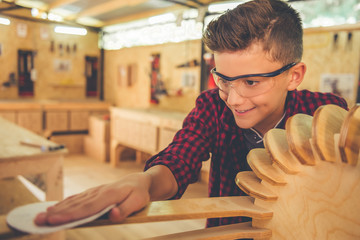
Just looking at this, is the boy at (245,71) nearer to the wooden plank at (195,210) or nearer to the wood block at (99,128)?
the wooden plank at (195,210)

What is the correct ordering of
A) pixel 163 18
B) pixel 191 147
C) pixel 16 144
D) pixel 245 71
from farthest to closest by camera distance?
pixel 163 18
pixel 16 144
pixel 191 147
pixel 245 71

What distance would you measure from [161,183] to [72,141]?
5.52m

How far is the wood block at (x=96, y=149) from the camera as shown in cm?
551

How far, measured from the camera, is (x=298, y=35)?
1000mm

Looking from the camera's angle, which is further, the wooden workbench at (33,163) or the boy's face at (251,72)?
the wooden workbench at (33,163)

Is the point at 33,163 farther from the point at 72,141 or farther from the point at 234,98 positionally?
the point at 72,141

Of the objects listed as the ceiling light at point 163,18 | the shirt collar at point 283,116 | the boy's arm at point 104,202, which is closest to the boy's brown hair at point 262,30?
the shirt collar at point 283,116

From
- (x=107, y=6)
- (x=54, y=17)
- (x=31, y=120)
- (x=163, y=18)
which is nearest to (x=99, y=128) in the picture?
(x=31, y=120)

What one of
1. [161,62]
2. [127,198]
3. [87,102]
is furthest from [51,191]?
[87,102]

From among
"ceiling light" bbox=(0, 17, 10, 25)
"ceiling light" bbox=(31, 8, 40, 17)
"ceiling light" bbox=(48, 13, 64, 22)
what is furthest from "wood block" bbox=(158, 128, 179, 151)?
"ceiling light" bbox=(0, 17, 10, 25)

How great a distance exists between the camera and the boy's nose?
0.93 m

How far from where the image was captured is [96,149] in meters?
5.71

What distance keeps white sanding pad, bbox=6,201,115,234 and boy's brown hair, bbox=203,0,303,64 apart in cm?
58

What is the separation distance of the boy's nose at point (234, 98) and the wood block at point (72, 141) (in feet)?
18.2
